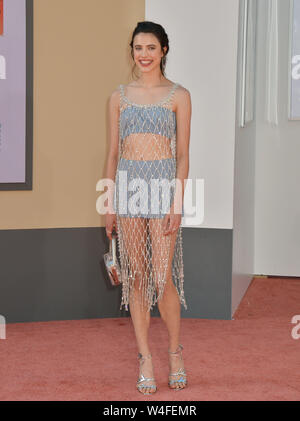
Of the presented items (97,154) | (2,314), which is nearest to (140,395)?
(2,314)

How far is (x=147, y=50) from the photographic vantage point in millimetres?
→ 2795

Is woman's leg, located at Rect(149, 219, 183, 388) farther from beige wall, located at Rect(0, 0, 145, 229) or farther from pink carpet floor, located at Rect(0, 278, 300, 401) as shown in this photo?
beige wall, located at Rect(0, 0, 145, 229)

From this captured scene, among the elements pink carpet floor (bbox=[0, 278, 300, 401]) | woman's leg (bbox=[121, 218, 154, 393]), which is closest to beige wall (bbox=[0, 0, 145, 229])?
pink carpet floor (bbox=[0, 278, 300, 401])

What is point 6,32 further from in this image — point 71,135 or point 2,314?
point 2,314

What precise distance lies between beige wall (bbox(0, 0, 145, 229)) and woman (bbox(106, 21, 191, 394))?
43.4 inches

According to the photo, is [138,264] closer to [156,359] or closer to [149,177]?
[149,177]

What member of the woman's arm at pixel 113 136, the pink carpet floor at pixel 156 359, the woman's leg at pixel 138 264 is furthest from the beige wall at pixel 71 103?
the woman's leg at pixel 138 264

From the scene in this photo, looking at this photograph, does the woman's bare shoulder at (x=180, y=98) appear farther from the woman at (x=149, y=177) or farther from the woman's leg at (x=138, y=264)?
the woman's leg at (x=138, y=264)

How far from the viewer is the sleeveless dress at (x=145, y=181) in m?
2.81

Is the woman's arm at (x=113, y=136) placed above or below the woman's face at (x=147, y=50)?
below

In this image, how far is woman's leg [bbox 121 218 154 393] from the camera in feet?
9.30

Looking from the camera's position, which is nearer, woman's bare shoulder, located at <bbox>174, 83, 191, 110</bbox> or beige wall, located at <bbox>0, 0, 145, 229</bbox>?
woman's bare shoulder, located at <bbox>174, 83, 191, 110</bbox>

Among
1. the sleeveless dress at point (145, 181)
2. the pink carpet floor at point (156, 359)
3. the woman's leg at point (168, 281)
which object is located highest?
the sleeveless dress at point (145, 181)

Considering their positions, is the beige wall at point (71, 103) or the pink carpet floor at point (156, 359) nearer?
the pink carpet floor at point (156, 359)
